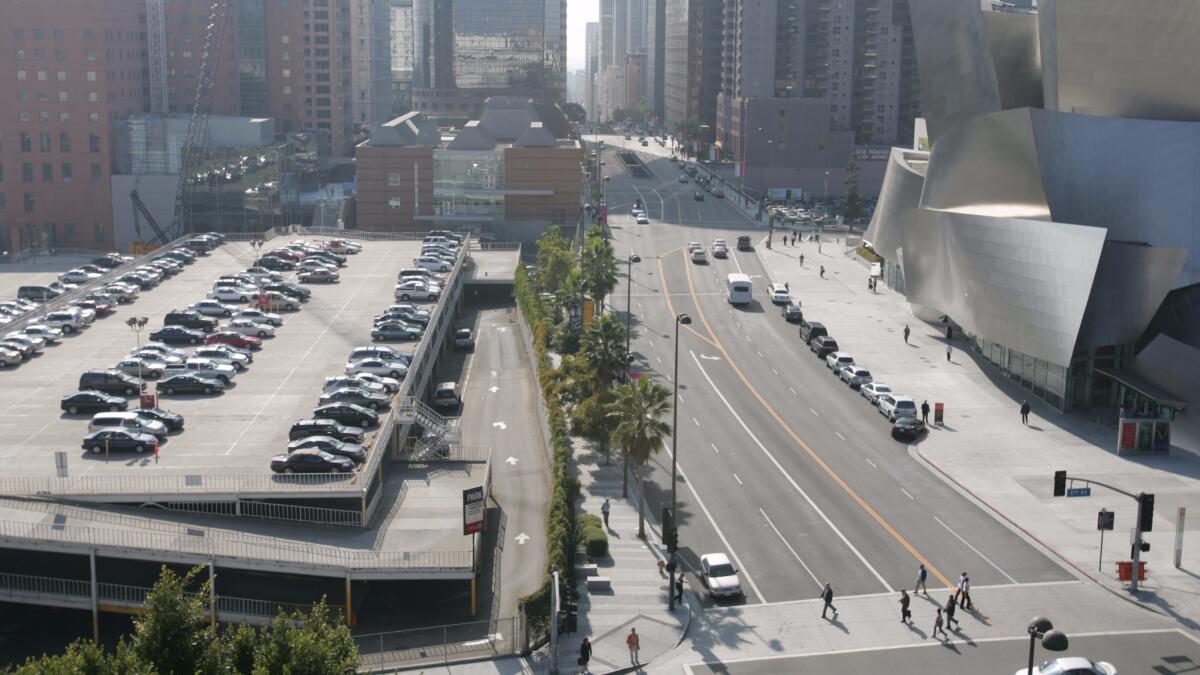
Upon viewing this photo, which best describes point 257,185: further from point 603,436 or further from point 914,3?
point 603,436

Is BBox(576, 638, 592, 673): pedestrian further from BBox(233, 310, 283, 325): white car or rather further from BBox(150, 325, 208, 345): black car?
BBox(233, 310, 283, 325): white car

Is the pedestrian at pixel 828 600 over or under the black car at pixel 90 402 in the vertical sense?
under

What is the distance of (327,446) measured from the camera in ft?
166

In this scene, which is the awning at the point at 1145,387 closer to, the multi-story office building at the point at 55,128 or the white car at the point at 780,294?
the white car at the point at 780,294

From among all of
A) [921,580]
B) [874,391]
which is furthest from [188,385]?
[921,580]

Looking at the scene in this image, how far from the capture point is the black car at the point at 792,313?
91312mm

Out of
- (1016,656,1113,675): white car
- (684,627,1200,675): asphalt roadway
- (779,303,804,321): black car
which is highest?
(779,303,804,321): black car

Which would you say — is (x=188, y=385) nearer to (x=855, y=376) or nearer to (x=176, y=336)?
(x=176, y=336)

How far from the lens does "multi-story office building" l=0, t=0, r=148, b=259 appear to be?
132 m

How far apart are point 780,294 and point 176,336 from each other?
43.3 metres

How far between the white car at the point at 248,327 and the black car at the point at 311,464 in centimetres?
2716

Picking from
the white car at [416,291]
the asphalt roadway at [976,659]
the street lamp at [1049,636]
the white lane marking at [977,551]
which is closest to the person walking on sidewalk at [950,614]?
the asphalt roadway at [976,659]

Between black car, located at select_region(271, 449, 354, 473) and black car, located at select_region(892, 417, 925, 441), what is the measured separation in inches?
1057

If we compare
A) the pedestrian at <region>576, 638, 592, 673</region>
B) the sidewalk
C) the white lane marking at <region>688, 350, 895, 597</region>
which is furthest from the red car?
the pedestrian at <region>576, 638, 592, 673</region>
